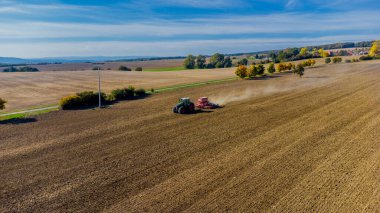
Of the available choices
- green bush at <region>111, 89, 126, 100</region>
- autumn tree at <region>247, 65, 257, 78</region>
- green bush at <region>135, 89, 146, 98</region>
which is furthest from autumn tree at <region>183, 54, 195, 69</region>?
green bush at <region>111, 89, 126, 100</region>

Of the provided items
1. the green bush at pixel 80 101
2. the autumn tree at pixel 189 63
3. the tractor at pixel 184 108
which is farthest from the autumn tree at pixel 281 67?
the tractor at pixel 184 108

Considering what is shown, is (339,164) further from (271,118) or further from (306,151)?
(271,118)

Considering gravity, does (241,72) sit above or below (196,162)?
above

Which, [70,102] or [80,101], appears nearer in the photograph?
[70,102]

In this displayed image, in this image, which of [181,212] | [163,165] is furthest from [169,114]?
[181,212]

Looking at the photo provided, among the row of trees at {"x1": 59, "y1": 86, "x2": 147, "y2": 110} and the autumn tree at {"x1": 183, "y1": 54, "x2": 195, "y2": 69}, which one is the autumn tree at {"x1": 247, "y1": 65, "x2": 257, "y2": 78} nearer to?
the row of trees at {"x1": 59, "y1": 86, "x2": 147, "y2": 110}

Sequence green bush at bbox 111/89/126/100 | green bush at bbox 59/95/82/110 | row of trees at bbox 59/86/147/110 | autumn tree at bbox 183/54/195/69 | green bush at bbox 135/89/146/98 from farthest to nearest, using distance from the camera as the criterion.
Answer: autumn tree at bbox 183/54/195/69 < green bush at bbox 135/89/146/98 < green bush at bbox 111/89/126/100 < row of trees at bbox 59/86/147/110 < green bush at bbox 59/95/82/110

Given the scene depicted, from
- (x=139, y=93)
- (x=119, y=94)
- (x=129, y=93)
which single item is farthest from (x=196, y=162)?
(x=139, y=93)

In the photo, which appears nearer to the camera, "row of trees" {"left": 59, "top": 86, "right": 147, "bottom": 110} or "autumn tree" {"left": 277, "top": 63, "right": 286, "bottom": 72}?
"row of trees" {"left": 59, "top": 86, "right": 147, "bottom": 110}

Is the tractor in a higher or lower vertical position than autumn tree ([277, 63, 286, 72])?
lower

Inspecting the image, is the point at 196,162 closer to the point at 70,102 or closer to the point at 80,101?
the point at 70,102
